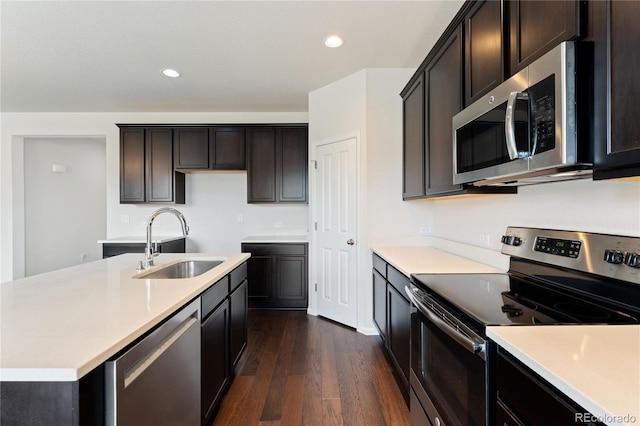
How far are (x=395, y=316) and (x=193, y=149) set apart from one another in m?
3.40

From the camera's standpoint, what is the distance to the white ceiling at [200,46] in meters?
2.08

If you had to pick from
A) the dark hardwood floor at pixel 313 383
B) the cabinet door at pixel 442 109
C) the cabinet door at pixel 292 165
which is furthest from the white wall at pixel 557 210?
the cabinet door at pixel 292 165

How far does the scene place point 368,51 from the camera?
8.64 ft

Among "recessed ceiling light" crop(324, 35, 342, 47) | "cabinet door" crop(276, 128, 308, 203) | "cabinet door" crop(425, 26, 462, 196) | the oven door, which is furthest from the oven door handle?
"cabinet door" crop(276, 128, 308, 203)

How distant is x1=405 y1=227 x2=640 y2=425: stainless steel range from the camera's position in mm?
923

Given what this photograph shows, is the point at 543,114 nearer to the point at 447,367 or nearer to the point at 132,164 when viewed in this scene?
the point at 447,367

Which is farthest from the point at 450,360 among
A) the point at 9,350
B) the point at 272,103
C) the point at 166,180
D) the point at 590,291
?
the point at 166,180

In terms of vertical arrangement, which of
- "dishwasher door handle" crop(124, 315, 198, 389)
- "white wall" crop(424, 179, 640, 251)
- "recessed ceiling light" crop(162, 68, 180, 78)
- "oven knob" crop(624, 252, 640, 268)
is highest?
"recessed ceiling light" crop(162, 68, 180, 78)

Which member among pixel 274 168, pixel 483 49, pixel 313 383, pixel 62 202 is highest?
pixel 483 49

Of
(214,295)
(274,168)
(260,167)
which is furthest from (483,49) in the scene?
(260,167)

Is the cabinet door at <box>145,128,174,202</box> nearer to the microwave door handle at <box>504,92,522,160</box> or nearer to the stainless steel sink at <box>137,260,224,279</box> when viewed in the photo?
the stainless steel sink at <box>137,260,224,279</box>

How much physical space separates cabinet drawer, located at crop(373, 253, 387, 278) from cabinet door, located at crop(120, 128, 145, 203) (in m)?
3.32

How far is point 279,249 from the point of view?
3.66 meters

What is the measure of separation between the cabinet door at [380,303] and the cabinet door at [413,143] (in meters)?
0.82
